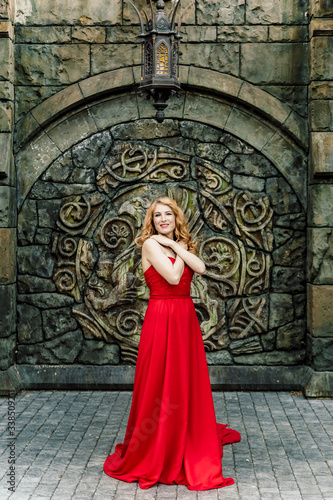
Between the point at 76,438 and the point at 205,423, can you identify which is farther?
the point at 76,438

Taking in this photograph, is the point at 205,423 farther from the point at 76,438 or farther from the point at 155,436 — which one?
the point at 76,438

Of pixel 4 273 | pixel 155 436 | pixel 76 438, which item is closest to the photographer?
pixel 155 436

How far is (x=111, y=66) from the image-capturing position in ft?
22.4

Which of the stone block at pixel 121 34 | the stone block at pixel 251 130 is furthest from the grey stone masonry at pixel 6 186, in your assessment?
the stone block at pixel 251 130

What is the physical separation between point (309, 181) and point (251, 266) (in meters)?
1.04

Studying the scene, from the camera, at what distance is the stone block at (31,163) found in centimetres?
687

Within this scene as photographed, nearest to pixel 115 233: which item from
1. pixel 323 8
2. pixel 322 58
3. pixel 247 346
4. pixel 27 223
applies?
pixel 27 223

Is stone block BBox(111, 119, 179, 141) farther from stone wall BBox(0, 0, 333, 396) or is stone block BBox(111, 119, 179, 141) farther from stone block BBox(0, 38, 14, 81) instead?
stone block BBox(0, 38, 14, 81)

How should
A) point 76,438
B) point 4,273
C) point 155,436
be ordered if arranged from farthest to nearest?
point 4,273 < point 76,438 < point 155,436

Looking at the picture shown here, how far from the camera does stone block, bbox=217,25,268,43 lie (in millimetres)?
6793

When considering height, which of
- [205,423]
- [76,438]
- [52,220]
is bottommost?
[76,438]

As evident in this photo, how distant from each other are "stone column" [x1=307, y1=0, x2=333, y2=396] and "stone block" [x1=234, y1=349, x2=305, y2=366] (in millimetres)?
271

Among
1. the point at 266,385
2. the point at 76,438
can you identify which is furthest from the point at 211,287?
the point at 76,438

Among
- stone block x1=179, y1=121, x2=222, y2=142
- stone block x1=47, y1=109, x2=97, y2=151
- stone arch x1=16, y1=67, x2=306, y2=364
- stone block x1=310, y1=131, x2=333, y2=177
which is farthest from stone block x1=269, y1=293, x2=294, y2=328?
stone block x1=47, y1=109, x2=97, y2=151
